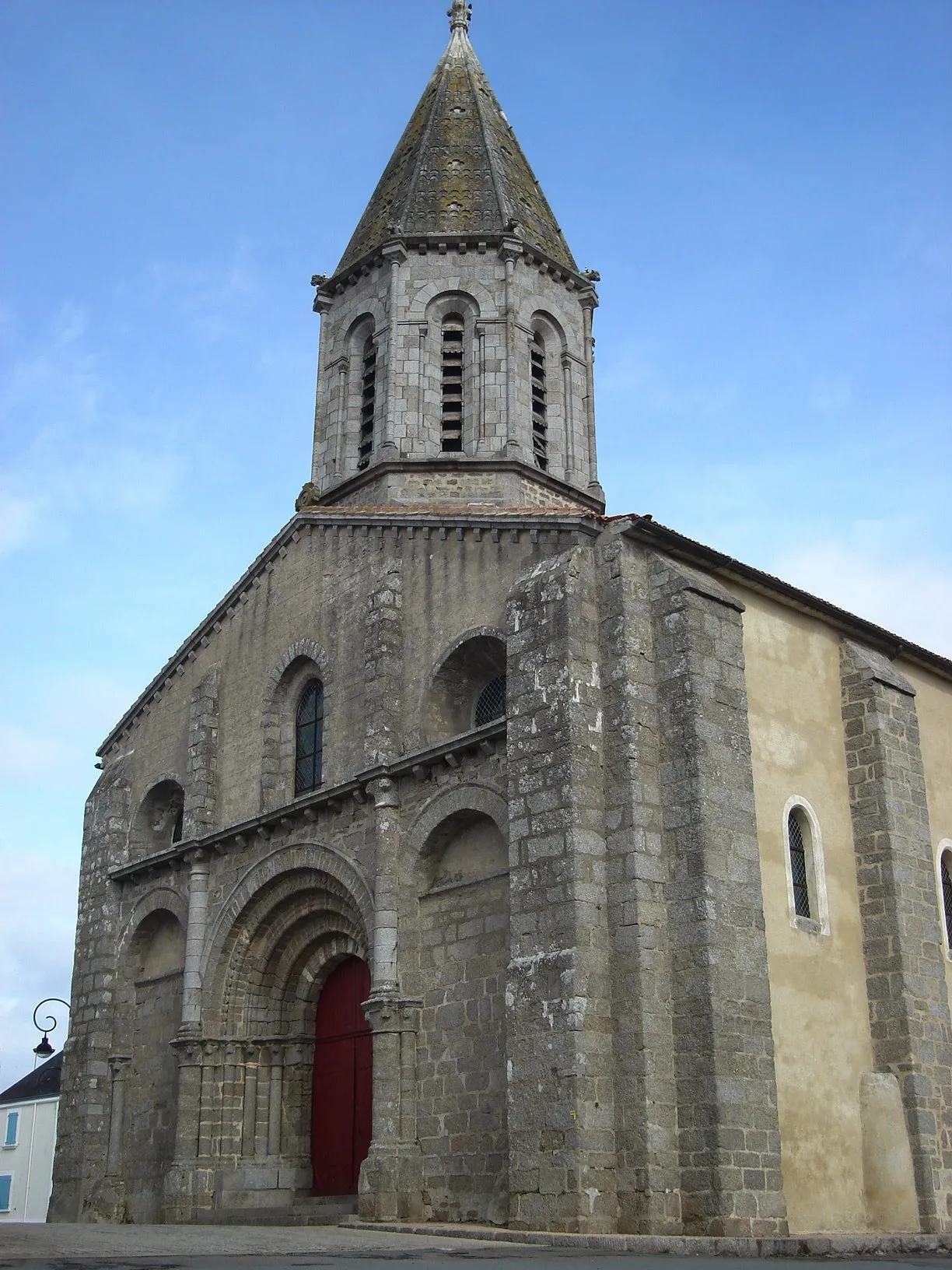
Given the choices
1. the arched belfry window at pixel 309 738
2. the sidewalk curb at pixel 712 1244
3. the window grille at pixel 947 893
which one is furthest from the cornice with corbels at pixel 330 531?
the sidewalk curb at pixel 712 1244

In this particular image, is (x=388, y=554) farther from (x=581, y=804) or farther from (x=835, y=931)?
(x=835, y=931)

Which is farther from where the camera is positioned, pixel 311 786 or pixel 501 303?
pixel 501 303

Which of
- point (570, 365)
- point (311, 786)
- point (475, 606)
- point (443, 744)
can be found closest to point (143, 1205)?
point (311, 786)

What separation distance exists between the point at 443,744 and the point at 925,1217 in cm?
704

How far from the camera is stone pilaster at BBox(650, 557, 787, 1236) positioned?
12.4 m

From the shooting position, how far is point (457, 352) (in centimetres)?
2258

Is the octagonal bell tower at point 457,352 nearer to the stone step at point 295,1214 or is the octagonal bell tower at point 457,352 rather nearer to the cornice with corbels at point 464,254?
the cornice with corbels at point 464,254

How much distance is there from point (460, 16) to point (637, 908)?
21515 mm

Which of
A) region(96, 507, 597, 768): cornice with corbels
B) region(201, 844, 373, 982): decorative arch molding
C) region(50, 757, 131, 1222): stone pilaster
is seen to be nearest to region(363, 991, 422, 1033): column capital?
region(201, 844, 373, 982): decorative arch molding

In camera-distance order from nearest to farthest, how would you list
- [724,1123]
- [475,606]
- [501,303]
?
1. [724,1123]
2. [475,606]
3. [501,303]

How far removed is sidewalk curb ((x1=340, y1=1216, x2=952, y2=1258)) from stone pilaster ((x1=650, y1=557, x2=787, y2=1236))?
0.56 metres

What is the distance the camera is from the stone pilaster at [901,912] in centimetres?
1491

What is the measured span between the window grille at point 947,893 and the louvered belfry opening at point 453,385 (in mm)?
9366

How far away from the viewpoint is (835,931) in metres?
15.4
